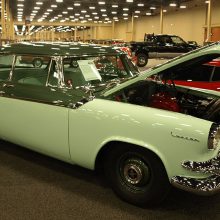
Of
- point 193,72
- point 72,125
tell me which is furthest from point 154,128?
point 193,72

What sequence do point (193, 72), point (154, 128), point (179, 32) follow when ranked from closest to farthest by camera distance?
point (154, 128) < point (193, 72) < point (179, 32)

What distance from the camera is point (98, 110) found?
3.69 metres

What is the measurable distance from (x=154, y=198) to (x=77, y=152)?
3.11ft

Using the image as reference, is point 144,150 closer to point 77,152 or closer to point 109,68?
point 77,152

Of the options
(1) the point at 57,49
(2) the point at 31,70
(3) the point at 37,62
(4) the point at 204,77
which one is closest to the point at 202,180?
(1) the point at 57,49

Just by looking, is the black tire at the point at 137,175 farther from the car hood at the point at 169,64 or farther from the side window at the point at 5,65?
the side window at the point at 5,65

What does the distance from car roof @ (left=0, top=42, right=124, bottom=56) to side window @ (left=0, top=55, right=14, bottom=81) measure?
82 mm

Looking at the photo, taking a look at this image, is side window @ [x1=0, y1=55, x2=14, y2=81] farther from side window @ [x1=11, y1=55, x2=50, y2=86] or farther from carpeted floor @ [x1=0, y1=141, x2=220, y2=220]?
carpeted floor @ [x1=0, y1=141, x2=220, y2=220]

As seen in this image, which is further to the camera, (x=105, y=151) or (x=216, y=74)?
(x=216, y=74)

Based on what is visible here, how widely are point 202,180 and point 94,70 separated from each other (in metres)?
2.00

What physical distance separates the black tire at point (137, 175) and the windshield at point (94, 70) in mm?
1064

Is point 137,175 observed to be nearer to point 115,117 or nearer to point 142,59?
point 115,117

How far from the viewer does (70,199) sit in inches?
151

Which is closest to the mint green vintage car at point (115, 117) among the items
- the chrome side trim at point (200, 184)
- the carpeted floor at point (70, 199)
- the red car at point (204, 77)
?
the chrome side trim at point (200, 184)
